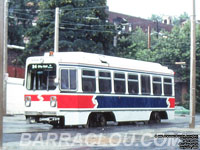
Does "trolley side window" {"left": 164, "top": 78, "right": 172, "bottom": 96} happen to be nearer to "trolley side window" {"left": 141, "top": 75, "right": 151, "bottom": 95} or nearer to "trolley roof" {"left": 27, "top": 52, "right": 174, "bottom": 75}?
"trolley roof" {"left": 27, "top": 52, "right": 174, "bottom": 75}

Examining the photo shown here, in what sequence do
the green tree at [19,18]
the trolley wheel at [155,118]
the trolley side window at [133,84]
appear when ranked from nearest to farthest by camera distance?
1. the trolley side window at [133,84]
2. the trolley wheel at [155,118]
3. the green tree at [19,18]

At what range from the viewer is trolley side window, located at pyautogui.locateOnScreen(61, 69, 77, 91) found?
22.0 metres

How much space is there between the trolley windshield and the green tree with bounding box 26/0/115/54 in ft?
78.9

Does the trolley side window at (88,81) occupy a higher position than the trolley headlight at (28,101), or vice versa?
the trolley side window at (88,81)

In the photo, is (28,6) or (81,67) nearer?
(81,67)

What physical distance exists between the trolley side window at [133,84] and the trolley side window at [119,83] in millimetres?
571

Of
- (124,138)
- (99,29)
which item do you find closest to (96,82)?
(124,138)

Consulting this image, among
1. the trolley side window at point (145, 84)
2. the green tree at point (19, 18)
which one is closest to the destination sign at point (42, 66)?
the trolley side window at point (145, 84)

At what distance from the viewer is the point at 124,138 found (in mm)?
17938

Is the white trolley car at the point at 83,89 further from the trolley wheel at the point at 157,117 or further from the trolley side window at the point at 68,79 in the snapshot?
the trolley wheel at the point at 157,117

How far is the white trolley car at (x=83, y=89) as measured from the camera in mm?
21953

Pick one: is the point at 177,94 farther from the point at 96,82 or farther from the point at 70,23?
the point at 96,82

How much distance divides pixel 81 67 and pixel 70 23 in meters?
26.0

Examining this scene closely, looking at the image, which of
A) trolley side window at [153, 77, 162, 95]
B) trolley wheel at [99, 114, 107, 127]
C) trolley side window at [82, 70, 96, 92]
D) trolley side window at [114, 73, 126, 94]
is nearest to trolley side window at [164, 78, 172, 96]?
trolley side window at [153, 77, 162, 95]
